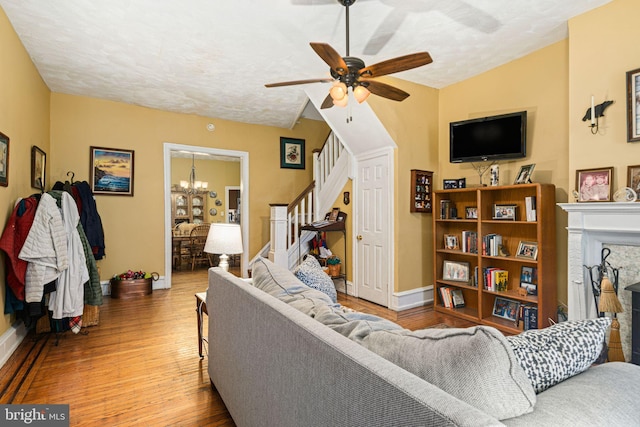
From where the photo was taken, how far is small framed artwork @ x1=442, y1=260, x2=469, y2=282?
3924 mm

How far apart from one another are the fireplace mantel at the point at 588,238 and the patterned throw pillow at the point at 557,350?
2.11 metres

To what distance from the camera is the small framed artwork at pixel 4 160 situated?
263 centimetres

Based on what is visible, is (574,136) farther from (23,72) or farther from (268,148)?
(23,72)

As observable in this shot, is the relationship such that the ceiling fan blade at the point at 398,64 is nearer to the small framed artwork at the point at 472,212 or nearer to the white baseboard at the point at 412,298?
the small framed artwork at the point at 472,212

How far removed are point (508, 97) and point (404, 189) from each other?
5.02 ft

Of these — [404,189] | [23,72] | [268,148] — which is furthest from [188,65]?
[404,189]

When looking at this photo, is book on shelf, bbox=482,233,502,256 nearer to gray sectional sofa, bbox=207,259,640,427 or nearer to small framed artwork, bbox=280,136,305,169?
gray sectional sofa, bbox=207,259,640,427

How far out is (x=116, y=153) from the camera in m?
4.89

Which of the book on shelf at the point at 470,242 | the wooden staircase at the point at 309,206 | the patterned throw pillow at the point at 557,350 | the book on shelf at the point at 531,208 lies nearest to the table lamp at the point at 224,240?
the wooden staircase at the point at 309,206

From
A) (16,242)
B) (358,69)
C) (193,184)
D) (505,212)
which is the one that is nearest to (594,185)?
(505,212)

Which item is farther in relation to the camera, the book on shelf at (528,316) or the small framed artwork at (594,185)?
the book on shelf at (528,316)

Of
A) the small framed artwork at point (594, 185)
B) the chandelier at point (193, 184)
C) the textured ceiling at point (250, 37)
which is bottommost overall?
the small framed artwork at point (594, 185)

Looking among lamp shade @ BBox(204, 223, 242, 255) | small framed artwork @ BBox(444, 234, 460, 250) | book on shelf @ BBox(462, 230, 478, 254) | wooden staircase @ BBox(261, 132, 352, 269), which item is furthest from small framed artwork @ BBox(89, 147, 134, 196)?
book on shelf @ BBox(462, 230, 478, 254)

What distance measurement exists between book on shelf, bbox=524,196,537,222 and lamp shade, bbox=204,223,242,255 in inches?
111
